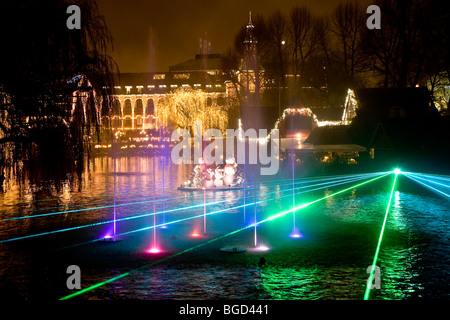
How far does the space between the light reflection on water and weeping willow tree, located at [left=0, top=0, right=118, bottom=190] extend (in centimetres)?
173

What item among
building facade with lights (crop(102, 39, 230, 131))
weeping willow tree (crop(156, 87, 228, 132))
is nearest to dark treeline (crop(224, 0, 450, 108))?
weeping willow tree (crop(156, 87, 228, 132))

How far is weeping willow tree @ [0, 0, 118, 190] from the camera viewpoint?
45.4 feet

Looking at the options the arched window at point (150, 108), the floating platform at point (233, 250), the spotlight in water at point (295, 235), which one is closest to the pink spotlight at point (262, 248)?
the floating platform at point (233, 250)

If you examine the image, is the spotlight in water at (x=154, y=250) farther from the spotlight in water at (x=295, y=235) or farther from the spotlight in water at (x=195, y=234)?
the spotlight in water at (x=295, y=235)

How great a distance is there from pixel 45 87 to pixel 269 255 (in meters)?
7.35

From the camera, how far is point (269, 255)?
1096 centimetres

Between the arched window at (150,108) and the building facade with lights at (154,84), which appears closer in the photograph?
the building facade with lights at (154,84)

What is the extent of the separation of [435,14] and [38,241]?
47589 millimetres

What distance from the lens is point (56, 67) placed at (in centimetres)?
1482

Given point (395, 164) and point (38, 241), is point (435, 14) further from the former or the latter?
point (38, 241)

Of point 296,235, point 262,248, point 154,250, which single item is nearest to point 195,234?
point 154,250

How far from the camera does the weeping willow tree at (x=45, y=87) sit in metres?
13.8

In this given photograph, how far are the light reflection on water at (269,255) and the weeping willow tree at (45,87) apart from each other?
1729 mm
